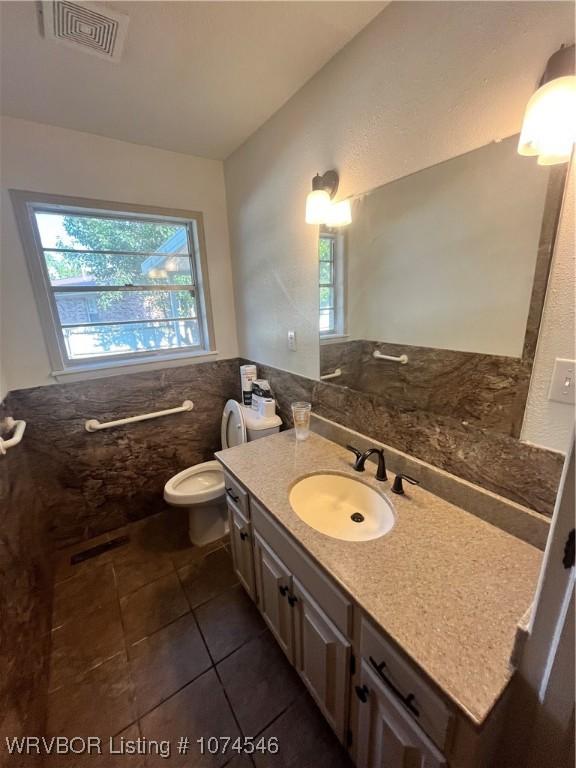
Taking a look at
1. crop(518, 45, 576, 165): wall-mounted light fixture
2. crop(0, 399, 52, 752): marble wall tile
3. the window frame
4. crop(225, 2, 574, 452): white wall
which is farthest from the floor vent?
crop(518, 45, 576, 165): wall-mounted light fixture

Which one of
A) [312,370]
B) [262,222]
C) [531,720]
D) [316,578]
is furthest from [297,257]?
[531,720]

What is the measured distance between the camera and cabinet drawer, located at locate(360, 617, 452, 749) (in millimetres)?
607

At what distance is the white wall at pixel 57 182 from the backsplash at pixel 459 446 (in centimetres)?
142

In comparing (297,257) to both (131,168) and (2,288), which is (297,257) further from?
(2,288)

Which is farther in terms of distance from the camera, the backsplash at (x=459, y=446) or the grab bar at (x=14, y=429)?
the grab bar at (x=14, y=429)

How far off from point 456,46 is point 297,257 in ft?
2.94

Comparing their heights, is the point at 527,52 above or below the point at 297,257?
above

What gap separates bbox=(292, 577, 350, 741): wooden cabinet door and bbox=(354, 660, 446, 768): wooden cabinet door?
62 mm

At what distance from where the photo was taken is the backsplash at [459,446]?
85 cm

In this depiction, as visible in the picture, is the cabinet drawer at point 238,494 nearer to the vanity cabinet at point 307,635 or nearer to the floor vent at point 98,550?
the vanity cabinet at point 307,635

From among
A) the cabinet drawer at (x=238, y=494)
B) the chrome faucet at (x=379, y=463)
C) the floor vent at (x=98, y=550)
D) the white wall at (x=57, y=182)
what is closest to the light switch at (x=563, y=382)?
the chrome faucet at (x=379, y=463)

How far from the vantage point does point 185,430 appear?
2.25 metres

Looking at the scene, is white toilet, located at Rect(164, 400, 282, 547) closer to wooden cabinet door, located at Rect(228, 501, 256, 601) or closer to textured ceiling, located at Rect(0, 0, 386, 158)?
wooden cabinet door, located at Rect(228, 501, 256, 601)

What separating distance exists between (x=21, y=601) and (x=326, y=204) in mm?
2076
